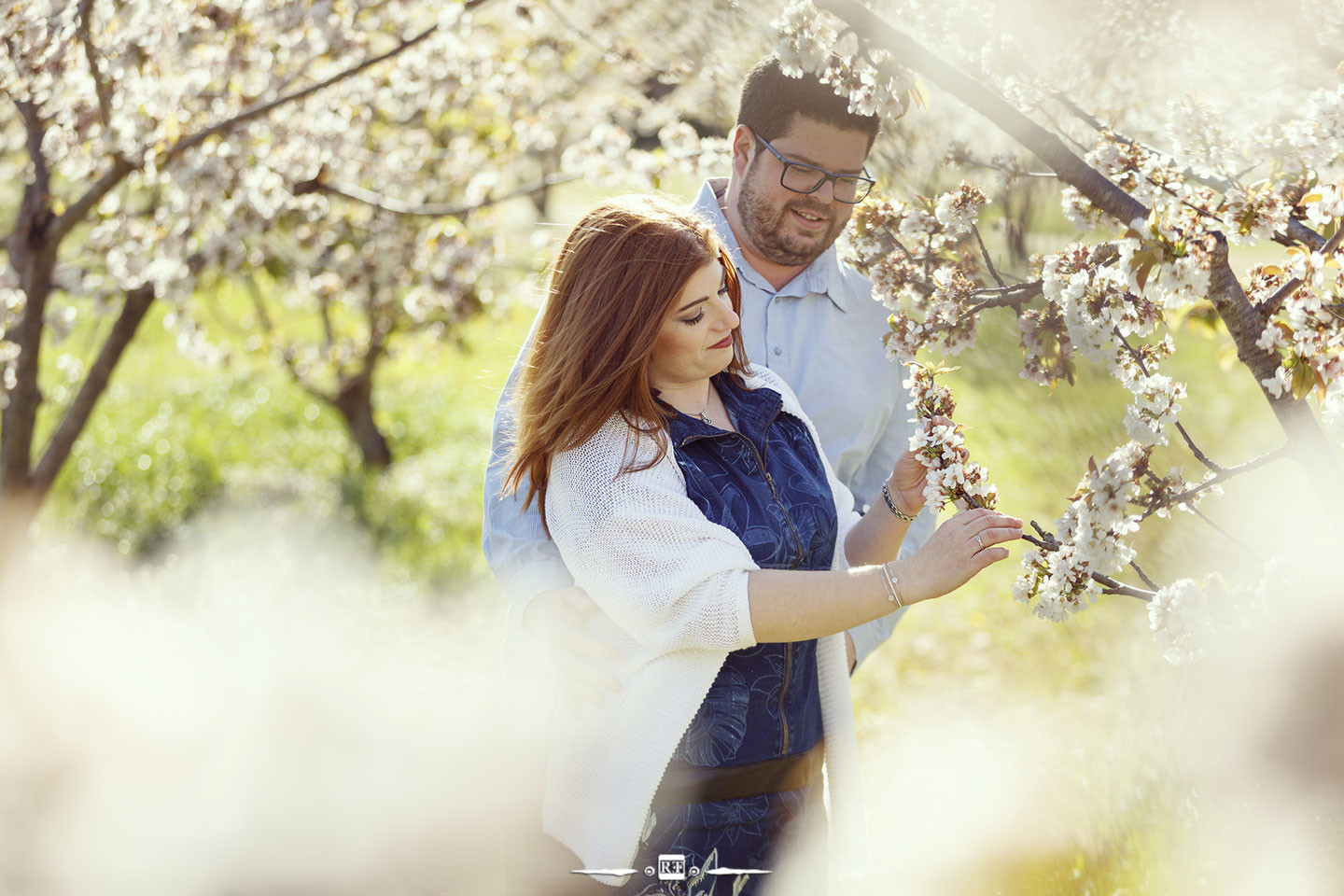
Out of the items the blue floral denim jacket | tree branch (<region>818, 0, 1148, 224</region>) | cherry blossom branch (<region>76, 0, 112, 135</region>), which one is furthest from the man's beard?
cherry blossom branch (<region>76, 0, 112, 135</region>)

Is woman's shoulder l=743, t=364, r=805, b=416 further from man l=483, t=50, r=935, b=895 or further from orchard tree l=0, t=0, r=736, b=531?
orchard tree l=0, t=0, r=736, b=531

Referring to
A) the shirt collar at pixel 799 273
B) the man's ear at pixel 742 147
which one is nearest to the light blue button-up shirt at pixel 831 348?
the shirt collar at pixel 799 273

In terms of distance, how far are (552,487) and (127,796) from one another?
→ 3026mm

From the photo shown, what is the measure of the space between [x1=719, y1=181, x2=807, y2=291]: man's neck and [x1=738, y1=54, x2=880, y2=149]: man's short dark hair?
21 centimetres

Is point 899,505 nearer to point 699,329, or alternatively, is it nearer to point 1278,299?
point 699,329

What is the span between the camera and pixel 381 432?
8492 millimetres

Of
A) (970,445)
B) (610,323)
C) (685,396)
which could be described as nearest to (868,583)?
(685,396)

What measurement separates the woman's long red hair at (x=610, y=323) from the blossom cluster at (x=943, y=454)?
44 cm

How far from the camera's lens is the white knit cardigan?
6.31 ft

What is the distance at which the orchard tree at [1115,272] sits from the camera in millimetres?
1667

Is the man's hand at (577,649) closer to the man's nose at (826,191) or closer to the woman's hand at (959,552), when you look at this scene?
the woman's hand at (959,552)

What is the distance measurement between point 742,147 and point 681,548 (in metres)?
1.11

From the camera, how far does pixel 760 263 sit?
266 centimetres

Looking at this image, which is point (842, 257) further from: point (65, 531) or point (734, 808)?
point (65, 531)
